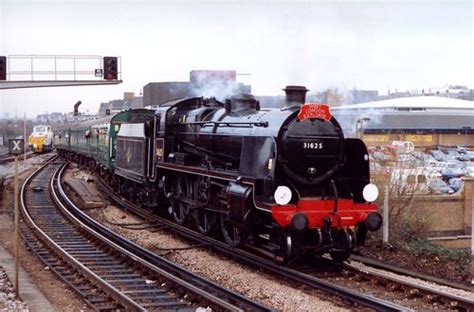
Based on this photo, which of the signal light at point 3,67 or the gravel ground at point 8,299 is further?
the signal light at point 3,67

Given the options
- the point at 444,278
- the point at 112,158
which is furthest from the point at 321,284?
the point at 112,158

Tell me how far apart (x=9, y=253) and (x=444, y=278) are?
8.56 m

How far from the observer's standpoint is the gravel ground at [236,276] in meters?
8.77

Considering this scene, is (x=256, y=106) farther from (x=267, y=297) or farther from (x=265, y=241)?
(x=267, y=297)

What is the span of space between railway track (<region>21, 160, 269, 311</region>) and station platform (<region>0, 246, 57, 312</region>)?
20.7 inches

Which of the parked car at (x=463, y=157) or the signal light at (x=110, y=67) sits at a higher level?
the signal light at (x=110, y=67)

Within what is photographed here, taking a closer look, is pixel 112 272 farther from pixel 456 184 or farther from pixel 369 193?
pixel 456 184

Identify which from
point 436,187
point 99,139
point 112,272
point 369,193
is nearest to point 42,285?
point 112,272

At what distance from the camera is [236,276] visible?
10469 mm

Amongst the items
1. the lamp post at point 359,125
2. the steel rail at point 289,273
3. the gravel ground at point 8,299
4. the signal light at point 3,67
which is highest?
the signal light at point 3,67

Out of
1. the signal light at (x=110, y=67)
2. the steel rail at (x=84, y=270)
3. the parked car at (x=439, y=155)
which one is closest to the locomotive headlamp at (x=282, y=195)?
the steel rail at (x=84, y=270)

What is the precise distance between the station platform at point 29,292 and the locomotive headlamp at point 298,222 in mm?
3786

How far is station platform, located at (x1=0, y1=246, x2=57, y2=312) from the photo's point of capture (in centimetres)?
883

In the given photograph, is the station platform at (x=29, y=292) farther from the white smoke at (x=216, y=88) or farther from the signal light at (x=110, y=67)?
the signal light at (x=110, y=67)
